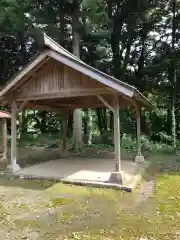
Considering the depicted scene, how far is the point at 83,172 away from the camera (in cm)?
830

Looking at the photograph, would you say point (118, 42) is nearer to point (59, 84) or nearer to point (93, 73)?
point (59, 84)

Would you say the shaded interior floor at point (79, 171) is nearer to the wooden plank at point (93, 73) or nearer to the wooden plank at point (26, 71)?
the wooden plank at point (93, 73)

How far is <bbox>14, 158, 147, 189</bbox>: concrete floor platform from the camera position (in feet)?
23.5

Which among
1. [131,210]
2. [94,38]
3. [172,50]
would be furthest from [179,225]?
[172,50]

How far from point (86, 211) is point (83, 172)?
3.21 metres

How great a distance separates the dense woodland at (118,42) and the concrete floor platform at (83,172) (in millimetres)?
4981

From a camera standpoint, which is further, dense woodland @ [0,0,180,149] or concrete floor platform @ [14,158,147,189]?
dense woodland @ [0,0,180,149]

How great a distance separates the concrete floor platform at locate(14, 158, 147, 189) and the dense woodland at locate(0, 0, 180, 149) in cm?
498

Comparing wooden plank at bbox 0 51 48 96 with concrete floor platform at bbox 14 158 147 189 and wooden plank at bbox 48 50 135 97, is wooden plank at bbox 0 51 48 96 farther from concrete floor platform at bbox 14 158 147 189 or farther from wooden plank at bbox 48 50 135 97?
concrete floor platform at bbox 14 158 147 189

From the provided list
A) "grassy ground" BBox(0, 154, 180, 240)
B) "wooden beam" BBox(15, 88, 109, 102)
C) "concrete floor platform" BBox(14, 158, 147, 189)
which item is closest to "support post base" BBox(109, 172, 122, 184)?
"concrete floor platform" BBox(14, 158, 147, 189)

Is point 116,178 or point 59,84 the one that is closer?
point 116,178

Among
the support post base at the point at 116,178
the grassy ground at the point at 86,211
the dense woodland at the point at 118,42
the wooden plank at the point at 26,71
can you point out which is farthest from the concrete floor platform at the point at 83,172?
the dense woodland at the point at 118,42

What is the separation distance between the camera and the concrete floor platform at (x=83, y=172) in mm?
7176

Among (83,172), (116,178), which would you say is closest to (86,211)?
(116,178)
